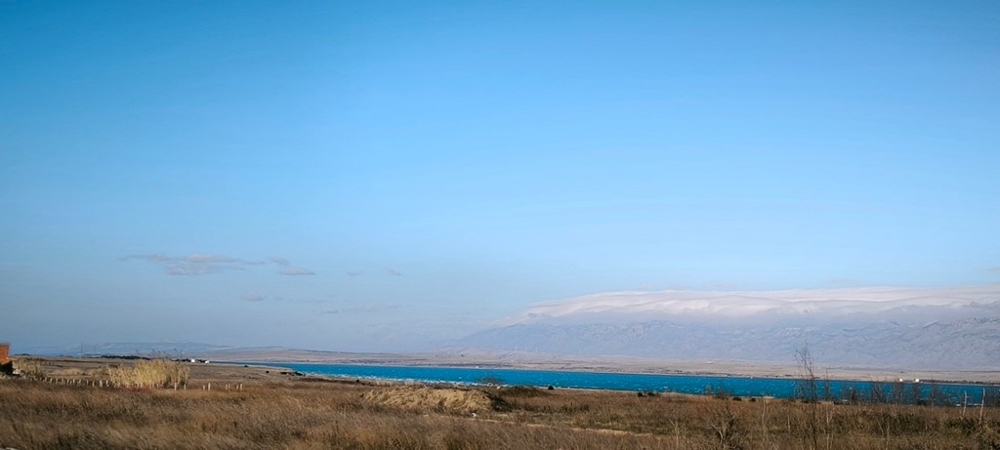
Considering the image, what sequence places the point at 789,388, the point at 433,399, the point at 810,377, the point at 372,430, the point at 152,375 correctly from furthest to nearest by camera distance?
the point at 789,388, the point at 152,375, the point at 433,399, the point at 372,430, the point at 810,377

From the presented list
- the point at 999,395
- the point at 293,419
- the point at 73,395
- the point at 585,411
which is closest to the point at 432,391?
the point at 585,411

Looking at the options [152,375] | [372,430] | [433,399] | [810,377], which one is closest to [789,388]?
[433,399]

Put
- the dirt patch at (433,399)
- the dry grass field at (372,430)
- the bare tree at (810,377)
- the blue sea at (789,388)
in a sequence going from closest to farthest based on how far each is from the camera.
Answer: the bare tree at (810,377) → the dry grass field at (372,430) → the dirt patch at (433,399) → the blue sea at (789,388)

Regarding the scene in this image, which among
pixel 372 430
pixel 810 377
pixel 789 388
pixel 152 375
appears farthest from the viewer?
pixel 789 388

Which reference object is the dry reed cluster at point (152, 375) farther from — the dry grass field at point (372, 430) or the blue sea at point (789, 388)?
the blue sea at point (789, 388)

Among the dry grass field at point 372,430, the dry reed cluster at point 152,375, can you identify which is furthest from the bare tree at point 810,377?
the dry reed cluster at point 152,375

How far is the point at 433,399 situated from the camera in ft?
119

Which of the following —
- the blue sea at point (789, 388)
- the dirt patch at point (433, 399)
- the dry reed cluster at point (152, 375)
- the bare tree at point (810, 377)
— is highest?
the bare tree at point (810, 377)

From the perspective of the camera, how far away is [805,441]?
47.0ft

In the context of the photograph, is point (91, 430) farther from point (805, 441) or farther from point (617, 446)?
point (805, 441)

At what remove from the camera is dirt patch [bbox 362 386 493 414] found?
34.6 m

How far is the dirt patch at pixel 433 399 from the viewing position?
3459 centimetres

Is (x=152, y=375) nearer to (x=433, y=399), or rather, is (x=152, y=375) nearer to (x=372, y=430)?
(x=433, y=399)

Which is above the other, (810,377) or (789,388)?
(810,377)
